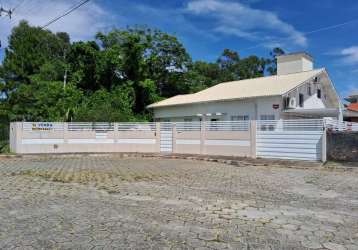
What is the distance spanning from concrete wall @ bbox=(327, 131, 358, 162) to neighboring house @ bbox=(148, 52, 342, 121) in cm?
639

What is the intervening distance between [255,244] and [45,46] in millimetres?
46075

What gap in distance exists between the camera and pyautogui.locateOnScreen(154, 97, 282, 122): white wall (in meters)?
21.2

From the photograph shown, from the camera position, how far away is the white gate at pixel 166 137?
19688mm

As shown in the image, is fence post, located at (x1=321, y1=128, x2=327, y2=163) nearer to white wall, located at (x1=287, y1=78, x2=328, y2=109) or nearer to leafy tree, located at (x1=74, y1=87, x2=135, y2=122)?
white wall, located at (x1=287, y1=78, x2=328, y2=109)

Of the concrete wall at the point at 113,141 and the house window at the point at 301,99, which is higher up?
the house window at the point at 301,99

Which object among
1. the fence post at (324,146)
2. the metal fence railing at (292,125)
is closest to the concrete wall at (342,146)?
the fence post at (324,146)

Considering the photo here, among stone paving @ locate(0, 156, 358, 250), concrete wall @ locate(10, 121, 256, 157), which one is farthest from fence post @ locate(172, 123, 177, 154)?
stone paving @ locate(0, 156, 358, 250)

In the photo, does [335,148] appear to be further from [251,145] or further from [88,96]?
[88,96]

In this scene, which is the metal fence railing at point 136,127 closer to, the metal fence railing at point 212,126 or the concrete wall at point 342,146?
the metal fence railing at point 212,126

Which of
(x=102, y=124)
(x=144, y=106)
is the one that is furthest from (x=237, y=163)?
(x=144, y=106)

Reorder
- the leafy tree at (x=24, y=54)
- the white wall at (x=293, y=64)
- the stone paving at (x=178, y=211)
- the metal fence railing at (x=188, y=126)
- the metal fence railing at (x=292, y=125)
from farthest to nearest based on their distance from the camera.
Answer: the leafy tree at (x=24, y=54)
the white wall at (x=293, y=64)
the metal fence railing at (x=188, y=126)
the metal fence railing at (x=292, y=125)
the stone paving at (x=178, y=211)

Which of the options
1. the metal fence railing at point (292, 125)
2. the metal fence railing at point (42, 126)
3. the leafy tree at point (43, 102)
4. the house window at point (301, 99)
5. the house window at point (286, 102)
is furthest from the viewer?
the leafy tree at point (43, 102)

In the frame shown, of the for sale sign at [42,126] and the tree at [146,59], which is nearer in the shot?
the for sale sign at [42,126]

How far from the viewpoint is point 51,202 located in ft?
24.0
